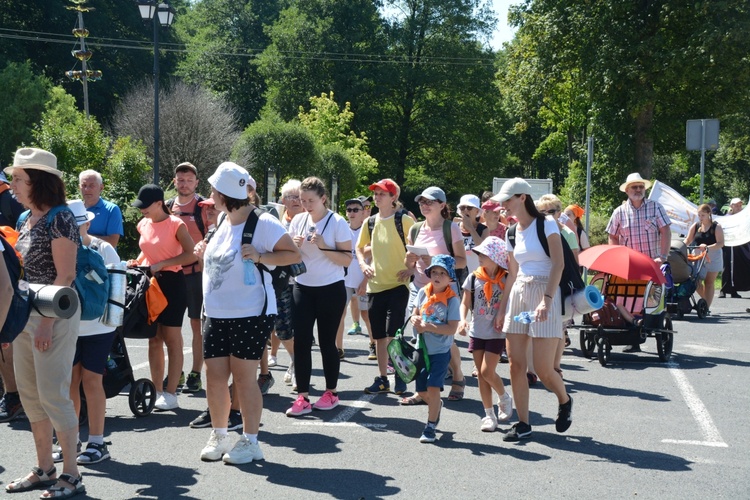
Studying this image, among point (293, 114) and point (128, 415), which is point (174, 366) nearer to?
point (128, 415)

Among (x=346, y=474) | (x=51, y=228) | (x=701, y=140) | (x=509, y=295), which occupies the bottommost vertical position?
(x=346, y=474)

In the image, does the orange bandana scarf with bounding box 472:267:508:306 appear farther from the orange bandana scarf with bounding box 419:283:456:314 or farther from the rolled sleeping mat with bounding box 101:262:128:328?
the rolled sleeping mat with bounding box 101:262:128:328

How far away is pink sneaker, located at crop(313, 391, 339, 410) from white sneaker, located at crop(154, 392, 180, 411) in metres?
1.21

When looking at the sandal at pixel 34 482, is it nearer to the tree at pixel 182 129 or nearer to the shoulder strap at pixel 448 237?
the shoulder strap at pixel 448 237

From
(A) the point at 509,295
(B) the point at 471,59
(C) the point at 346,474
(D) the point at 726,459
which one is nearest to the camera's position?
(C) the point at 346,474

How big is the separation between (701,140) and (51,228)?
52.3ft

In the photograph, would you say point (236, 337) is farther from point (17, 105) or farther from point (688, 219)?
point (17, 105)

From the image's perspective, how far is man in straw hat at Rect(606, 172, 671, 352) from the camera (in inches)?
428

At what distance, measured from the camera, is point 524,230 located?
6.69 m

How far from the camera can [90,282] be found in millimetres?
5688

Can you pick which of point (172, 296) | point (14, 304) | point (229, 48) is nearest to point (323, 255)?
point (172, 296)

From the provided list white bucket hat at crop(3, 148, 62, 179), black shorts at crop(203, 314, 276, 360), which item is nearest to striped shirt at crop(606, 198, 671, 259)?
black shorts at crop(203, 314, 276, 360)

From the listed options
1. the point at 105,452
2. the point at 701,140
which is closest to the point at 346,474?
the point at 105,452

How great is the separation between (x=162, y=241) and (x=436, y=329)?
8.16ft
